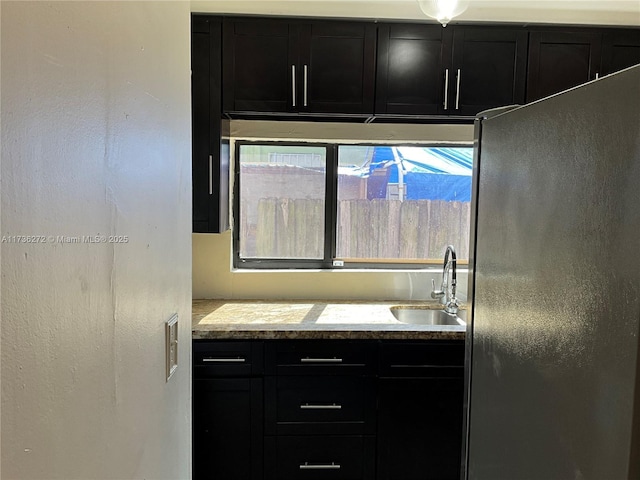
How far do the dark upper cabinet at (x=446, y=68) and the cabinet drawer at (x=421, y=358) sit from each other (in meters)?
1.13

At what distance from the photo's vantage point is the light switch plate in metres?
1.09

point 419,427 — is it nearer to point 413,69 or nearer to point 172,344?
point 172,344

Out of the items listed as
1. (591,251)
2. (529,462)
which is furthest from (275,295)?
(591,251)

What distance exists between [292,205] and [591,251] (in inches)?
86.8

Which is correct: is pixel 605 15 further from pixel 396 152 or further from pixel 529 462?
pixel 529 462

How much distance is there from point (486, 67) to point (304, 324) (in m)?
1.55

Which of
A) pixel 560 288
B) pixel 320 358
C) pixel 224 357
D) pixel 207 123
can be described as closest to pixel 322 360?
pixel 320 358

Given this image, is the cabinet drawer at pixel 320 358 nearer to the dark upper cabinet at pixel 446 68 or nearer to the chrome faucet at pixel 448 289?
the chrome faucet at pixel 448 289

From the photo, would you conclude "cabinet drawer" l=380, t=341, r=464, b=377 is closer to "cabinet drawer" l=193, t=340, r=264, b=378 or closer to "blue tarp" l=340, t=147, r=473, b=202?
"cabinet drawer" l=193, t=340, r=264, b=378

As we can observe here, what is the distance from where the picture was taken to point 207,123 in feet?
7.98

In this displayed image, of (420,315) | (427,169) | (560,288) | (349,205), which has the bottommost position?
(420,315)

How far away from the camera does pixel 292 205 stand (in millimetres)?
2906

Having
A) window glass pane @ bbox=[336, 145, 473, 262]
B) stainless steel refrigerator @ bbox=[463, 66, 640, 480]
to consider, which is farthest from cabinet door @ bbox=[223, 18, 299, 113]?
stainless steel refrigerator @ bbox=[463, 66, 640, 480]

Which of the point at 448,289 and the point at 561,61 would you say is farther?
the point at 448,289
